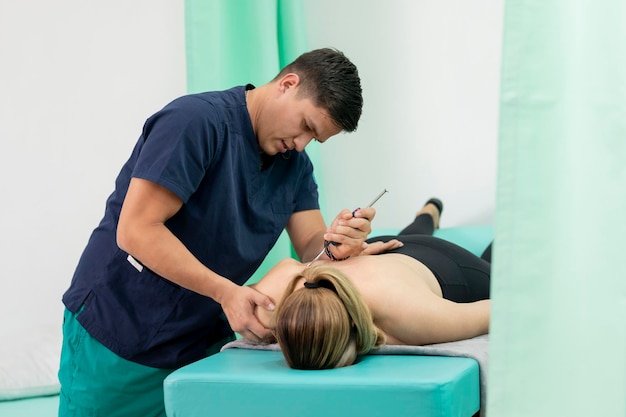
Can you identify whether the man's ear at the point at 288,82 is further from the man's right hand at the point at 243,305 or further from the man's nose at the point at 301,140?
the man's right hand at the point at 243,305

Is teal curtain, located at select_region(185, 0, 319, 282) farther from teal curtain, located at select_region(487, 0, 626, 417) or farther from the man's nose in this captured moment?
teal curtain, located at select_region(487, 0, 626, 417)

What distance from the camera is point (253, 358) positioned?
1507mm

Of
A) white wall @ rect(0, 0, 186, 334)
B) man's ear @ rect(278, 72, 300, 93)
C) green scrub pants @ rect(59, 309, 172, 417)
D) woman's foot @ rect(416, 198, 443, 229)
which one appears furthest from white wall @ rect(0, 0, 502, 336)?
green scrub pants @ rect(59, 309, 172, 417)

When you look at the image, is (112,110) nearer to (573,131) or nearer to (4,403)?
(4,403)

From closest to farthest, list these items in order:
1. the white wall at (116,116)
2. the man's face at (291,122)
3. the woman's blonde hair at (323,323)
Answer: the woman's blonde hair at (323,323), the man's face at (291,122), the white wall at (116,116)

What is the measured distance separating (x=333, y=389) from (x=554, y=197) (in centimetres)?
45

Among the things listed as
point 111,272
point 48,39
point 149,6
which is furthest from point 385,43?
point 111,272

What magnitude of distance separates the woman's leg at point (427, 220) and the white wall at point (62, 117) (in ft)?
3.62

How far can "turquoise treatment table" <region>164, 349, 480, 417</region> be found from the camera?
3.98ft

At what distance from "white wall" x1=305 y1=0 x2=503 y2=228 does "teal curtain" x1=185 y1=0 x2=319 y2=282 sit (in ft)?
0.86

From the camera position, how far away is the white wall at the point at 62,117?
302 cm

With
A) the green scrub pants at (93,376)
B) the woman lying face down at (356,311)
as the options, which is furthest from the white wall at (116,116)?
the green scrub pants at (93,376)

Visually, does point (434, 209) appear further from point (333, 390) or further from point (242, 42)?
point (333, 390)

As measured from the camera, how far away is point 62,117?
120 inches
